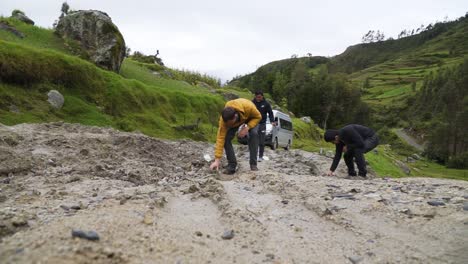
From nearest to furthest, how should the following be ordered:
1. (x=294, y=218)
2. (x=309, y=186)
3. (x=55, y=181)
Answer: (x=294, y=218), (x=55, y=181), (x=309, y=186)

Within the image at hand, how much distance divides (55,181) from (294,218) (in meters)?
4.16

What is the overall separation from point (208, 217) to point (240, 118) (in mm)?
3580

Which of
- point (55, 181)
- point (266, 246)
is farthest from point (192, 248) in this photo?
point (55, 181)

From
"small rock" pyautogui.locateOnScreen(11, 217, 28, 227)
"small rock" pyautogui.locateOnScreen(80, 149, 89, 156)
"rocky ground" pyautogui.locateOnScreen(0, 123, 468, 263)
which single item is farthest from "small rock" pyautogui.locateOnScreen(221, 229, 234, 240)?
"small rock" pyautogui.locateOnScreen(80, 149, 89, 156)

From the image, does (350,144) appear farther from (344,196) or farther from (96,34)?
(96,34)

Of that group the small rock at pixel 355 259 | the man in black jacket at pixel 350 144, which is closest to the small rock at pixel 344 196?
the small rock at pixel 355 259

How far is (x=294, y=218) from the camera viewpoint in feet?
17.6

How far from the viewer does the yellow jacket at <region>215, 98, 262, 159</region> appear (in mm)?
8281

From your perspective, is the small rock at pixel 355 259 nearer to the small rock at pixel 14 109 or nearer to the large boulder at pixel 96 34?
the small rock at pixel 14 109

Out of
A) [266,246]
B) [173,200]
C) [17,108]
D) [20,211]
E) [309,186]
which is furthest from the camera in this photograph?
[17,108]

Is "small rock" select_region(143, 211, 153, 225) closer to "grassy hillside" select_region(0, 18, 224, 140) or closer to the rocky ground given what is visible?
the rocky ground

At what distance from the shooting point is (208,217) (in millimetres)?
5145

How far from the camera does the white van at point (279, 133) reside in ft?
68.8

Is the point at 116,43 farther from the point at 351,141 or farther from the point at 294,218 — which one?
the point at 294,218
